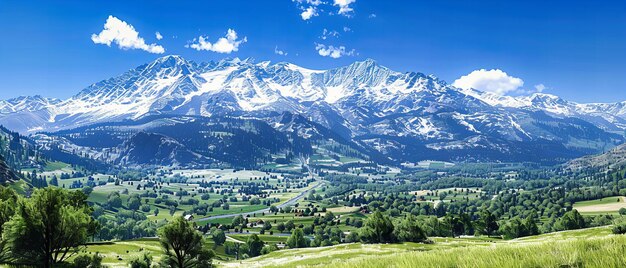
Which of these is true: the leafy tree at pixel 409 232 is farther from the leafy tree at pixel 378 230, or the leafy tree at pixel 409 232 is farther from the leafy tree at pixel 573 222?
the leafy tree at pixel 573 222

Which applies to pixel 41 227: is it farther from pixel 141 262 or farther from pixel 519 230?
pixel 519 230

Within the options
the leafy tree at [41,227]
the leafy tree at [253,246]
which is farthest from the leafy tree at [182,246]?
the leafy tree at [253,246]

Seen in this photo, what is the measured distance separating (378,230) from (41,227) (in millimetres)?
98689

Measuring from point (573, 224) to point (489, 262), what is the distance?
633 feet

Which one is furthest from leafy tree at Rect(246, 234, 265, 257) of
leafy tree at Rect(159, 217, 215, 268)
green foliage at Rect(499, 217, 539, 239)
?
leafy tree at Rect(159, 217, 215, 268)

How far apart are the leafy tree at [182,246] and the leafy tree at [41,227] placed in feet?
77.1

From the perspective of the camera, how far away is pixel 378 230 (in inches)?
4744

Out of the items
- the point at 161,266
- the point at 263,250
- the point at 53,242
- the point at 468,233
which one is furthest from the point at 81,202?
the point at 468,233

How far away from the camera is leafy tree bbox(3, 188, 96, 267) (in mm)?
32875

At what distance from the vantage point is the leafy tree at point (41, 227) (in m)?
32.9

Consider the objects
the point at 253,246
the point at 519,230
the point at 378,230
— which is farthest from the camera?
the point at 253,246

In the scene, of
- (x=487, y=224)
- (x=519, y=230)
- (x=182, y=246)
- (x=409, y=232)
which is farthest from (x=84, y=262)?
(x=487, y=224)

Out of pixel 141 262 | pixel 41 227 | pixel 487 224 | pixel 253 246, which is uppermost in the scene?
pixel 41 227

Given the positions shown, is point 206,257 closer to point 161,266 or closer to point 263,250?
point 161,266
